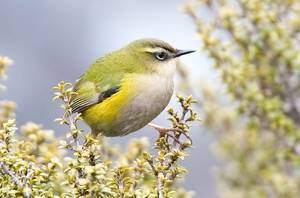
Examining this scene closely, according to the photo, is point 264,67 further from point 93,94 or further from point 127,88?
point 93,94

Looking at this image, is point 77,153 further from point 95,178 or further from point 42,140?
point 42,140

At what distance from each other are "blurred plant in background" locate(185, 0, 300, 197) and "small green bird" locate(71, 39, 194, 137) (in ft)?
2.74

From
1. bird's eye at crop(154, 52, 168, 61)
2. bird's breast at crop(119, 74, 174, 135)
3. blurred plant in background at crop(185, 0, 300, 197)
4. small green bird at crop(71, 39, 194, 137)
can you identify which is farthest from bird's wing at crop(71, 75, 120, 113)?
blurred plant in background at crop(185, 0, 300, 197)

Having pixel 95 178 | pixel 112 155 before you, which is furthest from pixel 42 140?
pixel 95 178

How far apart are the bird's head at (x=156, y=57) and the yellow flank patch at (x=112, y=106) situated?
24 cm

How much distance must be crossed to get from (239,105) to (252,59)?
17.0 inches

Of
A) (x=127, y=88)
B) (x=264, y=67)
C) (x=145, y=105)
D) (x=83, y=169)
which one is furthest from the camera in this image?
(x=264, y=67)

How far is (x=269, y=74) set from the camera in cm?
603

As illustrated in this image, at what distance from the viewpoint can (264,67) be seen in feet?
20.0

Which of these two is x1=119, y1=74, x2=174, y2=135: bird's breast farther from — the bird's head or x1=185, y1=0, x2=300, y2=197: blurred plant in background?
x1=185, y1=0, x2=300, y2=197: blurred plant in background

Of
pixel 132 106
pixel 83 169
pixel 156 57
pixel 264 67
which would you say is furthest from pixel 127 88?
pixel 83 169

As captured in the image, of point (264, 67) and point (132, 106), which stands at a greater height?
point (264, 67)

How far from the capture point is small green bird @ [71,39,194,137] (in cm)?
498

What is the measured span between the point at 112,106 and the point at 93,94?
0.61 feet
